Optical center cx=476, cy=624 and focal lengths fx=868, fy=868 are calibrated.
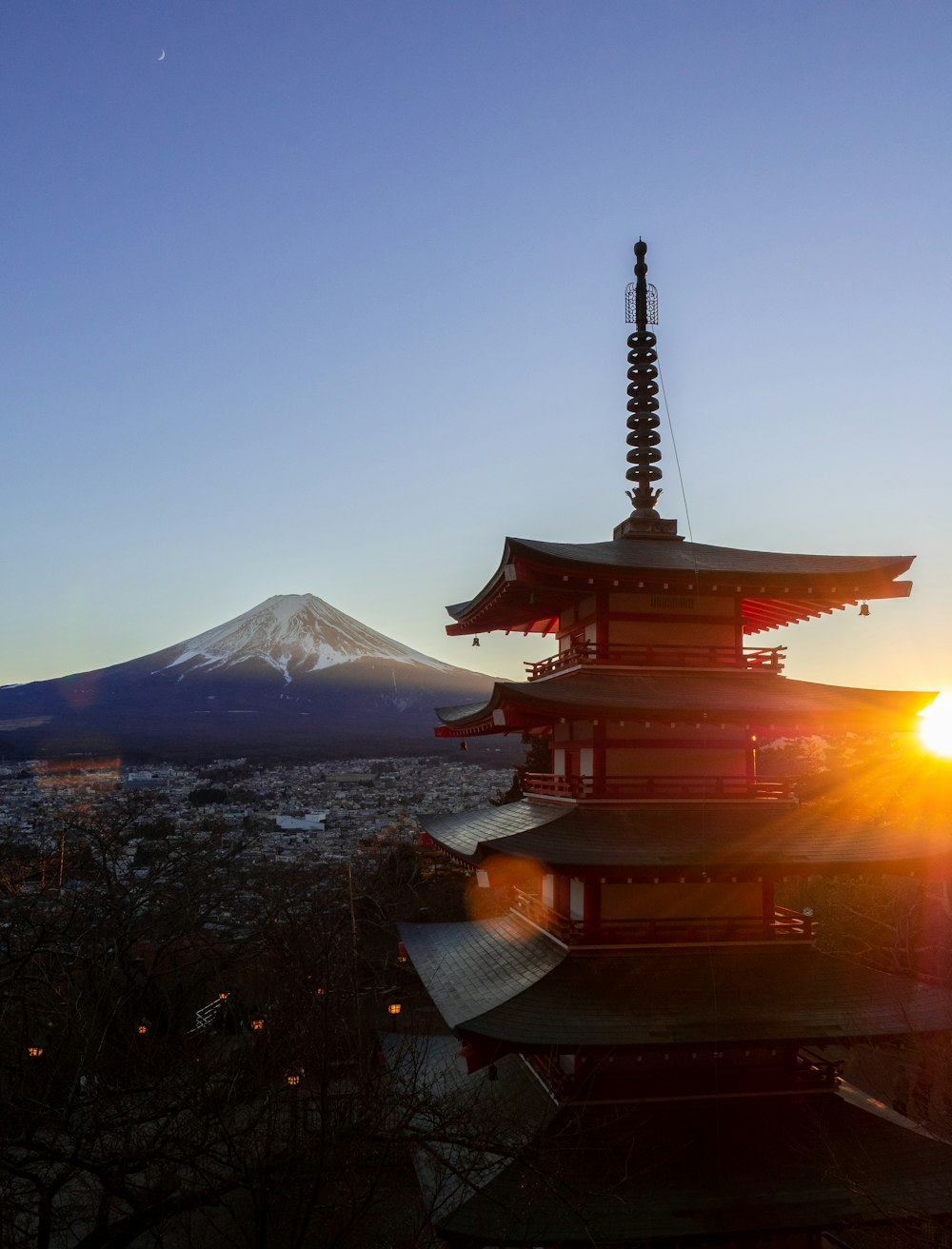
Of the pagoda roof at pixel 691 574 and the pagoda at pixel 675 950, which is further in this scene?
the pagoda roof at pixel 691 574

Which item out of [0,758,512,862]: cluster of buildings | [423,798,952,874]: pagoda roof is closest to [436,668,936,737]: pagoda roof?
[423,798,952,874]: pagoda roof

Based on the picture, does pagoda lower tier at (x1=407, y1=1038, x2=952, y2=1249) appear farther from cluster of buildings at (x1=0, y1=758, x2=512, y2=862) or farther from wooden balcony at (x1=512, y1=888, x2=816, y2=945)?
cluster of buildings at (x1=0, y1=758, x2=512, y2=862)

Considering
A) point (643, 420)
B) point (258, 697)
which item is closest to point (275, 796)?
point (258, 697)

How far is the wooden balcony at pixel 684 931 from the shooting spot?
38.9 feet

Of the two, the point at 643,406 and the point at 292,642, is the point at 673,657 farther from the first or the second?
the point at 292,642

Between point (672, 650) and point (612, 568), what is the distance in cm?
181

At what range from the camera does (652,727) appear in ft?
40.5

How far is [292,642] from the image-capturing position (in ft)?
461

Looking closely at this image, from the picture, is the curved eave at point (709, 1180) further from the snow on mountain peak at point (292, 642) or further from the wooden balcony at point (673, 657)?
the snow on mountain peak at point (292, 642)

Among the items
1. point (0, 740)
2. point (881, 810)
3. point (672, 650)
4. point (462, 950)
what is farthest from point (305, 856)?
point (0, 740)

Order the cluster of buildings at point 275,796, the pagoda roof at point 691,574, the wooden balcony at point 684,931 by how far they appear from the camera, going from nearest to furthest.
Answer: the wooden balcony at point 684,931
the pagoda roof at point 691,574
the cluster of buildings at point 275,796

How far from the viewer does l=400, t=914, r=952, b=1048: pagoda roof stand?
10.2 meters

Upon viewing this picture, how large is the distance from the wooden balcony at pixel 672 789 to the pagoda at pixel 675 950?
35 mm

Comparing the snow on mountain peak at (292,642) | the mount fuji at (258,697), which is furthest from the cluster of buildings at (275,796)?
the snow on mountain peak at (292,642)
